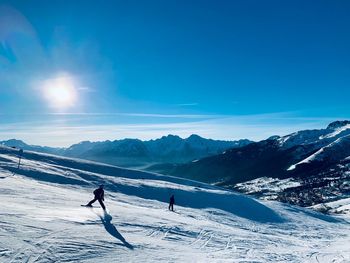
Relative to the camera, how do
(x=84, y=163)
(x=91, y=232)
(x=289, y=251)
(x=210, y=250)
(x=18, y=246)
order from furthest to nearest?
(x=84, y=163) < (x=289, y=251) < (x=210, y=250) < (x=91, y=232) < (x=18, y=246)

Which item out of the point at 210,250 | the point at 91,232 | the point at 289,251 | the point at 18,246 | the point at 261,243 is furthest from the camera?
the point at 261,243

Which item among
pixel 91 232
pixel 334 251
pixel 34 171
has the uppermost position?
pixel 34 171

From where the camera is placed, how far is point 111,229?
839 inches

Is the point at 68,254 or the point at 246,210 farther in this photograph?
the point at 246,210

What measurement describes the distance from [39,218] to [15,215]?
127 centimetres

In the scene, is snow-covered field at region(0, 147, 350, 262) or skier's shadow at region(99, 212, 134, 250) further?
skier's shadow at region(99, 212, 134, 250)

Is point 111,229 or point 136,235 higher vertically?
point 111,229

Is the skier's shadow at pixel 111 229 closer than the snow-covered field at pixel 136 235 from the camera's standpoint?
No

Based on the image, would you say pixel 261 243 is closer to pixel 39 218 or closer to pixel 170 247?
pixel 170 247

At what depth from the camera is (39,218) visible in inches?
805

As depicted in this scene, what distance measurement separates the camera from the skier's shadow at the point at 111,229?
1862 centimetres

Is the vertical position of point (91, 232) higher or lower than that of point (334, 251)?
higher

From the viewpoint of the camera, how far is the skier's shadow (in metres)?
18.6

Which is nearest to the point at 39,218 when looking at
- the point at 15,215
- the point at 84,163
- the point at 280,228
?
the point at 15,215
